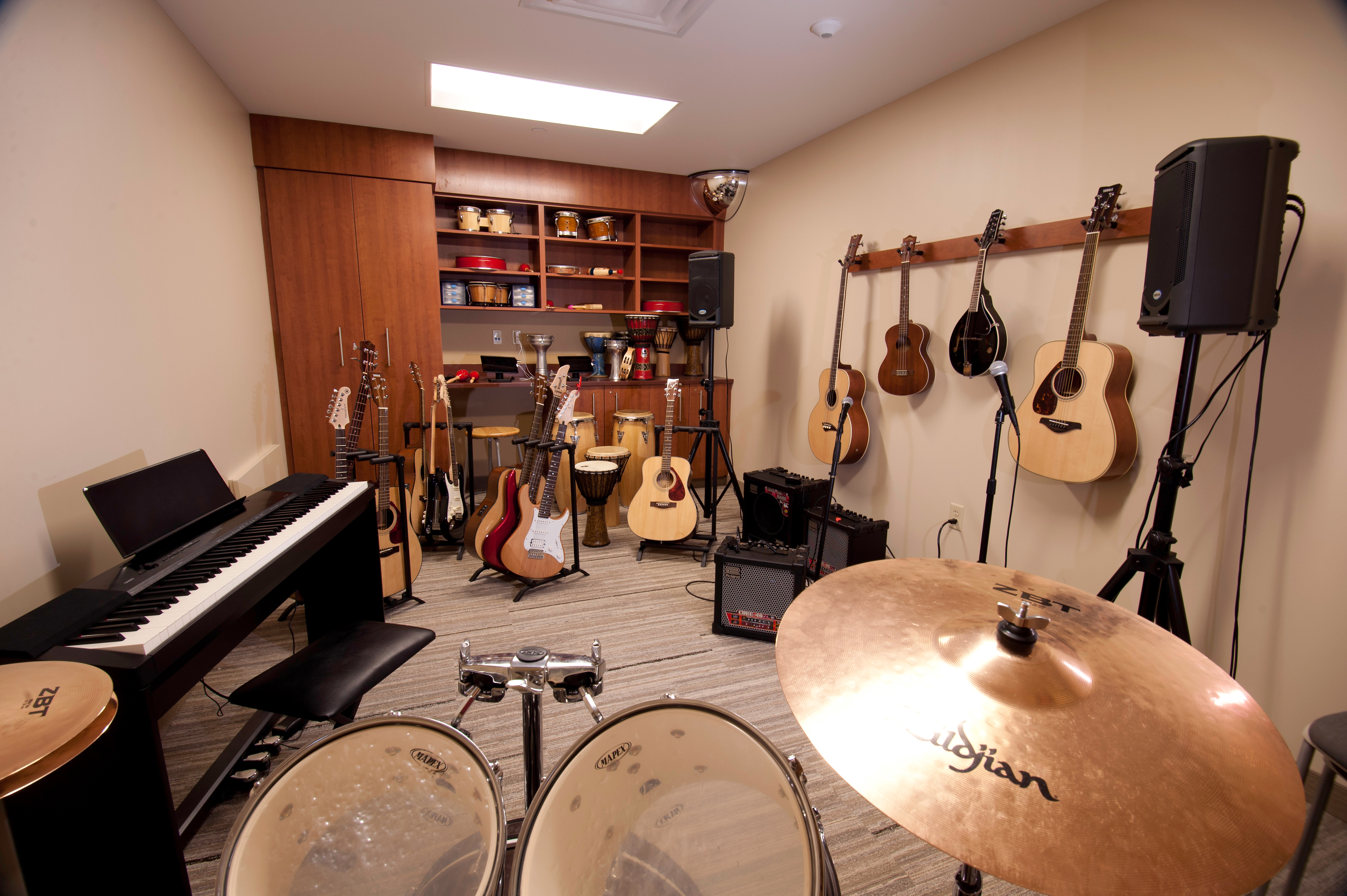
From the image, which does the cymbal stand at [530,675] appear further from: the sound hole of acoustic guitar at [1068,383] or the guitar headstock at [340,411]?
the sound hole of acoustic guitar at [1068,383]

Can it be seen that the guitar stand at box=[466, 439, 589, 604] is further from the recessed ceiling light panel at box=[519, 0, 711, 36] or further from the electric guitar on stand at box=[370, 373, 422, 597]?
the recessed ceiling light panel at box=[519, 0, 711, 36]

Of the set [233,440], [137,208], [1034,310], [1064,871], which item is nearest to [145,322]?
[137,208]

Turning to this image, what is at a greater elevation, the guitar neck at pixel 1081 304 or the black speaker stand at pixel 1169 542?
the guitar neck at pixel 1081 304

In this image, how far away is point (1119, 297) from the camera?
80.0 inches

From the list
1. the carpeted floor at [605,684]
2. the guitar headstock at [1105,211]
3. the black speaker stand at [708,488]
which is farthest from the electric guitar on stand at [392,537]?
the guitar headstock at [1105,211]

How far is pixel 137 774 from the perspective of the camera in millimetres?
942

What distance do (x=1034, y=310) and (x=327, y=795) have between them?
9.03 ft

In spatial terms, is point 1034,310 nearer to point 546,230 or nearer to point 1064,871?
point 1064,871

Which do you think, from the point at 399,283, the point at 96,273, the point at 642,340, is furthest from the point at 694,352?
the point at 96,273

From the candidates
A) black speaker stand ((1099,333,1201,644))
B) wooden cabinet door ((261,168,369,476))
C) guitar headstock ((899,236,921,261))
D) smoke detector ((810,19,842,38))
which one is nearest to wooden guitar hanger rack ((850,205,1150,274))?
guitar headstock ((899,236,921,261))

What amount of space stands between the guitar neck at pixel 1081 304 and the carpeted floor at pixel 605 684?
Result: 4.78ft

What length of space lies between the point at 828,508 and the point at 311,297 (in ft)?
10.8

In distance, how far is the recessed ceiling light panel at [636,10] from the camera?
2104mm

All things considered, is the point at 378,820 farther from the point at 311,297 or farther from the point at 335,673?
the point at 311,297
